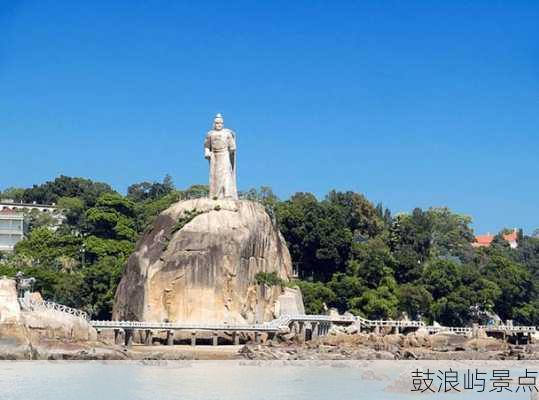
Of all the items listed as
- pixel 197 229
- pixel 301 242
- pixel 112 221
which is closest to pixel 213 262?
pixel 197 229

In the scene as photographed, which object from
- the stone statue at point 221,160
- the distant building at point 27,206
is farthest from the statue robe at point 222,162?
the distant building at point 27,206

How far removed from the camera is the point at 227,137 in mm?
73125

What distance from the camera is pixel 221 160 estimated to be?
7225 centimetres

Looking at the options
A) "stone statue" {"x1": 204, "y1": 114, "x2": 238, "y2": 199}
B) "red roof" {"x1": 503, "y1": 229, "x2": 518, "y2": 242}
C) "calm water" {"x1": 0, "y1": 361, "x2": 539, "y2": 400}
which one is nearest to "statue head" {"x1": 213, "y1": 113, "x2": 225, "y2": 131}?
"stone statue" {"x1": 204, "y1": 114, "x2": 238, "y2": 199}

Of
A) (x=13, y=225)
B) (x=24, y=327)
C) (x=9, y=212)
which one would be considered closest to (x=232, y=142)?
(x=24, y=327)

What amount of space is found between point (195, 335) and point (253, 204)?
11.4m

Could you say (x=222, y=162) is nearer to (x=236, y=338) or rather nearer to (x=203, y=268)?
(x=203, y=268)

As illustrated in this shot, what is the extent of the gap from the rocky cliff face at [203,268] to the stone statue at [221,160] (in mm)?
1876

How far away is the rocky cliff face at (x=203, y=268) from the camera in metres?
65.9

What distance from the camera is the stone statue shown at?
72.0 metres

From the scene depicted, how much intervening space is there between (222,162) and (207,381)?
33449 millimetres

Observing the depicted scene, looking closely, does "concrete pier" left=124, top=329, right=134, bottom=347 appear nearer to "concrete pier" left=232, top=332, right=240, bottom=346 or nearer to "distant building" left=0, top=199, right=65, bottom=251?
"concrete pier" left=232, top=332, right=240, bottom=346

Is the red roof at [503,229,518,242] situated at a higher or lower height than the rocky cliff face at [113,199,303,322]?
higher

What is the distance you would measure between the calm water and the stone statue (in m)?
22.5
